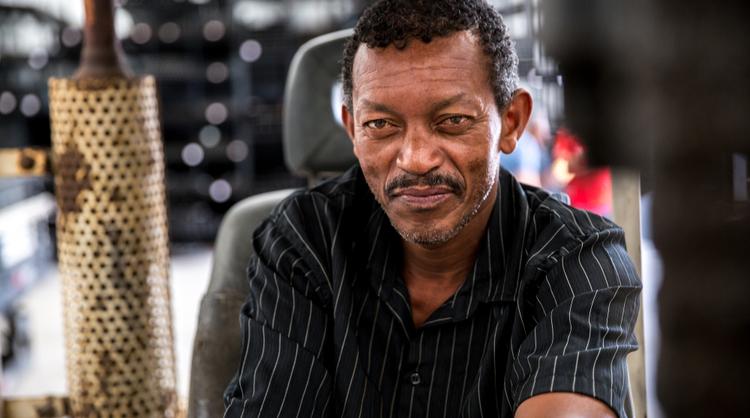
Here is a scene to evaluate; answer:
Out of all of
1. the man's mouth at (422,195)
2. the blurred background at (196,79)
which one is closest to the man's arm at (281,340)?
the man's mouth at (422,195)

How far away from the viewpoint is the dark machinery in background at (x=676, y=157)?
6.4 inches

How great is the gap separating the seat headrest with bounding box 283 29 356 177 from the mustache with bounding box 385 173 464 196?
0.43 metres

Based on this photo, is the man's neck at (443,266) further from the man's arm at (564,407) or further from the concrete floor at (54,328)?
the concrete floor at (54,328)

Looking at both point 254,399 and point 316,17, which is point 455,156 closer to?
point 254,399

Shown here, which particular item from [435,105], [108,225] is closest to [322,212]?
[435,105]

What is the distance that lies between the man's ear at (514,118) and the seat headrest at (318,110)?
0.37 metres

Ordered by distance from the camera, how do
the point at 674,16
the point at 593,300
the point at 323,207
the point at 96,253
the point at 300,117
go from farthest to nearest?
the point at 96,253 < the point at 300,117 < the point at 323,207 < the point at 593,300 < the point at 674,16

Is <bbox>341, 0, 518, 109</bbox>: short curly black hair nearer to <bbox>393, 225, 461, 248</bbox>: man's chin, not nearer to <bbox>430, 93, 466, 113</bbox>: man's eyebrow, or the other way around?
<bbox>430, 93, 466, 113</bbox>: man's eyebrow

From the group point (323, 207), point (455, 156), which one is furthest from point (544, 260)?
point (323, 207)

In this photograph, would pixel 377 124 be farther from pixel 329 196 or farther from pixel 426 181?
pixel 329 196

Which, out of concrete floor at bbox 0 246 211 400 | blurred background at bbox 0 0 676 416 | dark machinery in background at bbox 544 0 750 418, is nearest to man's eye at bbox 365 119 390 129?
dark machinery in background at bbox 544 0 750 418

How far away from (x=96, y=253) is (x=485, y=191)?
3.44ft

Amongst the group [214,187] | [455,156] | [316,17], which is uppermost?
[316,17]

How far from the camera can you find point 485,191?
3.98 feet
